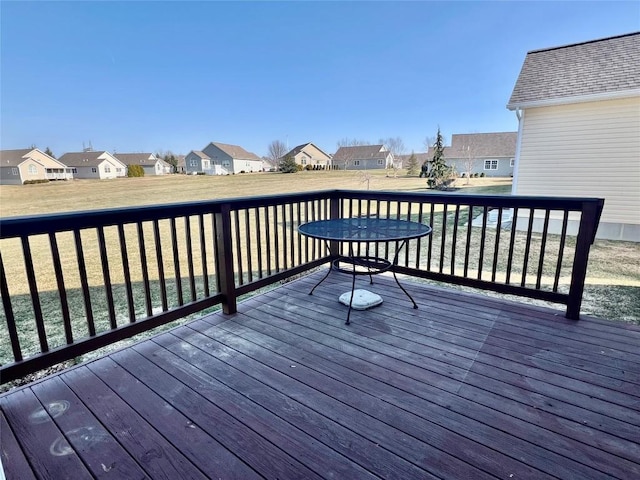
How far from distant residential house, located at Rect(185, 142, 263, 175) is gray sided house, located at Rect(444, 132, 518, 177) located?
21.0 metres

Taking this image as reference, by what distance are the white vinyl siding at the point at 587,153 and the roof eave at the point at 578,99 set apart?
0.69ft

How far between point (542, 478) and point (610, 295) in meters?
3.39

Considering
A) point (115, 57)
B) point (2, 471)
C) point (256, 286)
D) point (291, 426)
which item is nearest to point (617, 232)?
point (256, 286)

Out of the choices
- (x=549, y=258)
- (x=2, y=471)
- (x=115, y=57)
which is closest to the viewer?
(x=2, y=471)

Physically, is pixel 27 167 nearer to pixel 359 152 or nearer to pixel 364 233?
pixel 364 233

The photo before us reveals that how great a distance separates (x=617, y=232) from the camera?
22.6 ft

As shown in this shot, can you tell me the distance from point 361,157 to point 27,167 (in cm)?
2741

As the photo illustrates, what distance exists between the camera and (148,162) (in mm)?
33156

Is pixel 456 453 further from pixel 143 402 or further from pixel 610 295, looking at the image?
pixel 610 295

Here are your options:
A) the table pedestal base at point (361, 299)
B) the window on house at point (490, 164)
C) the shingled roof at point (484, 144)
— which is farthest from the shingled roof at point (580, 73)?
the window on house at point (490, 164)

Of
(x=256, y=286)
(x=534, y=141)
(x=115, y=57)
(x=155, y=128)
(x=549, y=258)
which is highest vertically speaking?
(x=115, y=57)

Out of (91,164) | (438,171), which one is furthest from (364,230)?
(91,164)

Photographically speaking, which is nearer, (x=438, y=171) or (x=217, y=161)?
(x=438, y=171)

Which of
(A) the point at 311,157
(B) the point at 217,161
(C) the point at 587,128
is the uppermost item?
(A) the point at 311,157
